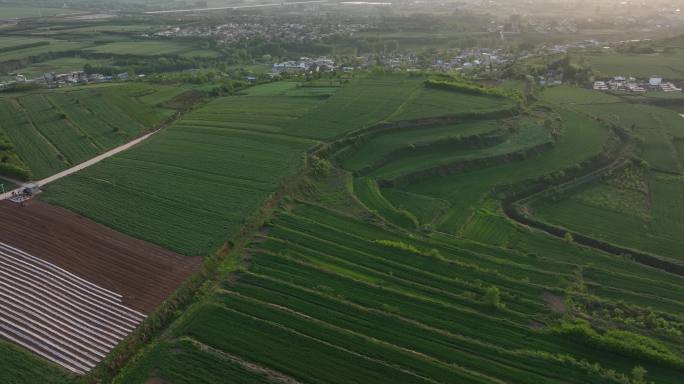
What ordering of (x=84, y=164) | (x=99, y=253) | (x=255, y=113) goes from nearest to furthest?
(x=99, y=253)
(x=84, y=164)
(x=255, y=113)

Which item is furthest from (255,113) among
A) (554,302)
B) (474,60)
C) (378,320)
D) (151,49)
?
(151,49)

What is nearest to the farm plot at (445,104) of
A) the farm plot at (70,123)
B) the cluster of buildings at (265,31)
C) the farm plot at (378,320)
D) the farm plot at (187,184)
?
the farm plot at (187,184)

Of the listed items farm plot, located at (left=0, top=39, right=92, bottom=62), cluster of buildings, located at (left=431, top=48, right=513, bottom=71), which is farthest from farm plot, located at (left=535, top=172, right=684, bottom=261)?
farm plot, located at (left=0, top=39, right=92, bottom=62)

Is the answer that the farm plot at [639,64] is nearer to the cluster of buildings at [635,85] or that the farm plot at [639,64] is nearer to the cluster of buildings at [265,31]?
the cluster of buildings at [635,85]

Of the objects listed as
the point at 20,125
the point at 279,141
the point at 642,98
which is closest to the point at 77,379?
the point at 279,141

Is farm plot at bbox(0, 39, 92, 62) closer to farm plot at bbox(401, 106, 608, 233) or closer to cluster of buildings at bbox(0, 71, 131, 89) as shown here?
cluster of buildings at bbox(0, 71, 131, 89)

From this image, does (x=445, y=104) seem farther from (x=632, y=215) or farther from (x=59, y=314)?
(x=59, y=314)
